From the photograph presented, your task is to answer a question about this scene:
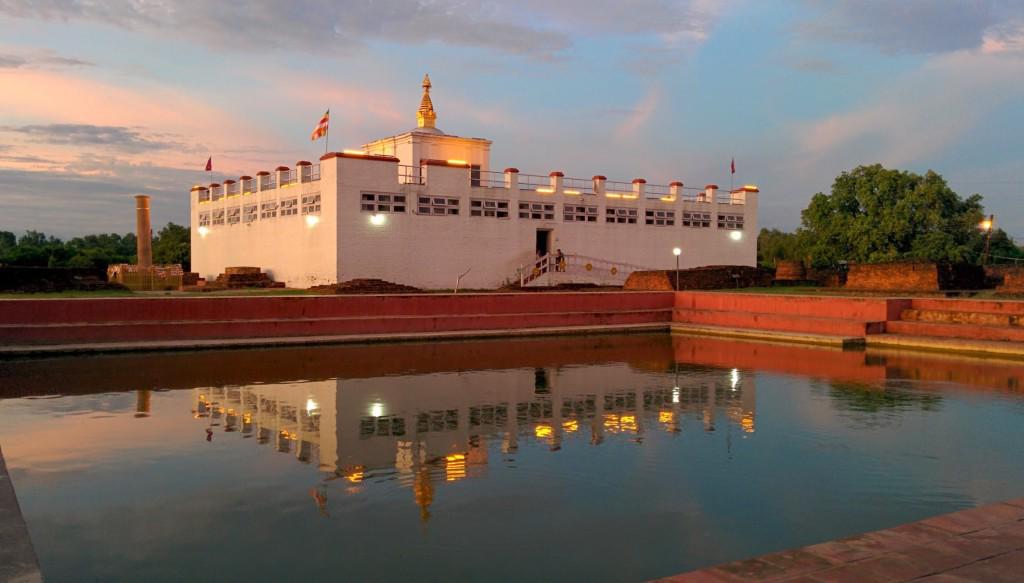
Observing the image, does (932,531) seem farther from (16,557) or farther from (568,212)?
(568,212)

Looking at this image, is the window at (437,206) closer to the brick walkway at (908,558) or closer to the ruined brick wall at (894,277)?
the ruined brick wall at (894,277)

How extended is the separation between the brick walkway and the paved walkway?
12.6 ft

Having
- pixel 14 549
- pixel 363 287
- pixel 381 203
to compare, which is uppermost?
pixel 381 203

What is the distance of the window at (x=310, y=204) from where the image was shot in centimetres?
3133

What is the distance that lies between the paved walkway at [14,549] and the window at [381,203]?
2475cm

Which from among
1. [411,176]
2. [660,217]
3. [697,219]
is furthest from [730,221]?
[411,176]

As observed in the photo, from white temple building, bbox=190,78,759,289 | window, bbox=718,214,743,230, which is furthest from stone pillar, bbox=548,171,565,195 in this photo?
window, bbox=718,214,743,230

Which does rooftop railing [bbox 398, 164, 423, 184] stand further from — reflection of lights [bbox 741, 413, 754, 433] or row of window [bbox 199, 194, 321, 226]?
reflection of lights [bbox 741, 413, 754, 433]

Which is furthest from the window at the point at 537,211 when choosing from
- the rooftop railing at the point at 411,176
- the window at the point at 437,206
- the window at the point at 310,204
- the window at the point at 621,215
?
the window at the point at 310,204

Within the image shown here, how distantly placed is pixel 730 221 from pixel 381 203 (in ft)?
64.6

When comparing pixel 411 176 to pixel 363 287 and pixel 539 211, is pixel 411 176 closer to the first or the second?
pixel 363 287

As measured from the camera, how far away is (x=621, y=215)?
125 ft

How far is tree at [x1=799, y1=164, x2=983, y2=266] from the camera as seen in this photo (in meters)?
42.1

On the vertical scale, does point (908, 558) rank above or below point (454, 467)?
above
